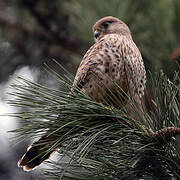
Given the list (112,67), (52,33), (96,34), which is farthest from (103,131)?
(52,33)

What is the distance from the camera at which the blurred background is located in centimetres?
354

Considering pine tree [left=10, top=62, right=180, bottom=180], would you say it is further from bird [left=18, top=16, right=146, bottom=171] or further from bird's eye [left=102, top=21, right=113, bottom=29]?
bird's eye [left=102, top=21, right=113, bottom=29]

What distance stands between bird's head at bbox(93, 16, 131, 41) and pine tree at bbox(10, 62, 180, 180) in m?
1.69

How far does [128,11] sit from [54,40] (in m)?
1.00

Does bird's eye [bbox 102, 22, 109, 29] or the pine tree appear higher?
bird's eye [bbox 102, 22, 109, 29]

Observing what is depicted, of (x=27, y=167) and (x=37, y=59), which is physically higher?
(x=37, y=59)

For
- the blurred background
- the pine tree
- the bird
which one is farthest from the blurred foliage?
the pine tree

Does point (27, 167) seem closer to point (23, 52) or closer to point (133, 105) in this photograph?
point (133, 105)

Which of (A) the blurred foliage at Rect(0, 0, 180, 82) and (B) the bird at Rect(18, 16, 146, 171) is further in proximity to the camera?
(A) the blurred foliage at Rect(0, 0, 180, 82)

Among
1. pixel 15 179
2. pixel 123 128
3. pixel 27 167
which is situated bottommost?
pixel 15 179

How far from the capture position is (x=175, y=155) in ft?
6.08

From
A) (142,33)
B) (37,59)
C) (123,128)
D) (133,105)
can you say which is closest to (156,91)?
(133,105)

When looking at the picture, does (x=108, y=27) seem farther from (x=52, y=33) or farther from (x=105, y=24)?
(x=52, y=33)

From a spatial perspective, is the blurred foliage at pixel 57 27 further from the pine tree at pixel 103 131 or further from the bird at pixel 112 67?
the pine tree at pixel 103 131
